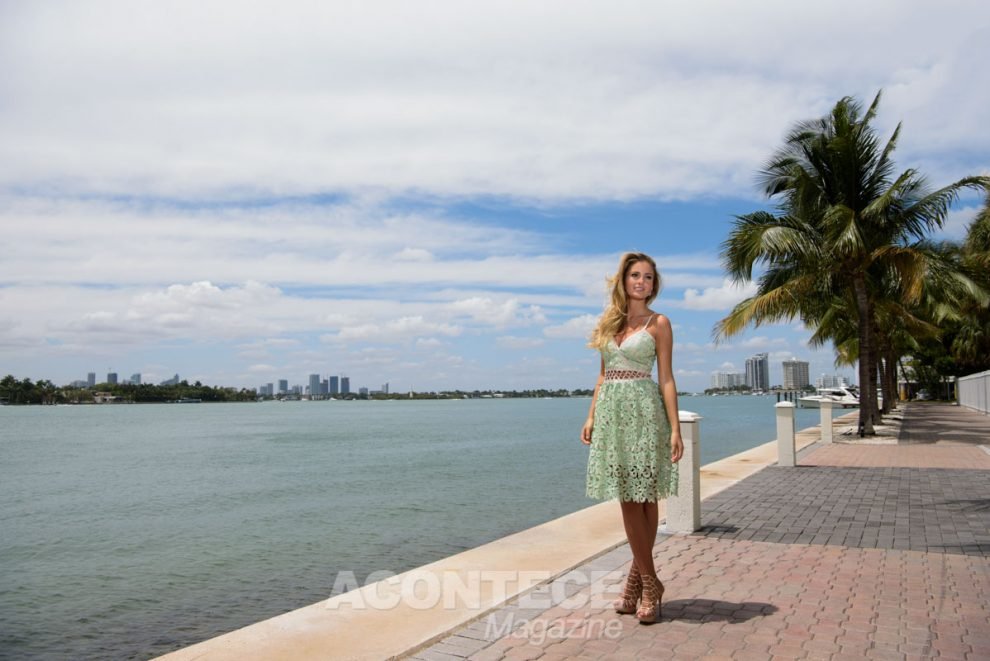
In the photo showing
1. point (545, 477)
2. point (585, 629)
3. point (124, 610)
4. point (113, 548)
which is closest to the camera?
point (585, 629)

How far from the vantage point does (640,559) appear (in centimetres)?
473

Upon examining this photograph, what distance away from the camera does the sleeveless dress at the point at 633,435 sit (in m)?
4.59

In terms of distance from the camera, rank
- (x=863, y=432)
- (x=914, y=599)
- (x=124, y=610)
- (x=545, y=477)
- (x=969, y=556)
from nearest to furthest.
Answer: (x=914, y=599) < (x=969, y=556) < (x=124, y=610) < (x=545, y=477) < (x=863, y=432)

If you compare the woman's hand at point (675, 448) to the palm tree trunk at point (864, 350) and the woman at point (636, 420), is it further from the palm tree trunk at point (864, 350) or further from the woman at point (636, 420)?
the palm tree trunk at point (864, 350)

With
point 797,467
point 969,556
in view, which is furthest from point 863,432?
point 969,556

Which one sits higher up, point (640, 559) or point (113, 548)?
point (640, 559)

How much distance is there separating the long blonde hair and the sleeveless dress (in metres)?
0.13

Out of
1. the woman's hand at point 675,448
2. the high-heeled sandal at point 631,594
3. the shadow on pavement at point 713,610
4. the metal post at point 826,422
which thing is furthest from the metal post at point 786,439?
the woman's hand at point 675,448

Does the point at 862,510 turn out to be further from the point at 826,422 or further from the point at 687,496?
the point at 826,422

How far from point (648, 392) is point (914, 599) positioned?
8.03 feet

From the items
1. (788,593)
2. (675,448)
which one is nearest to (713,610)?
(788,593)

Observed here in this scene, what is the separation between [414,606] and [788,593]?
2.61 m

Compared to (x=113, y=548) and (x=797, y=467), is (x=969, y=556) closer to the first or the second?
(x=797, y=467)

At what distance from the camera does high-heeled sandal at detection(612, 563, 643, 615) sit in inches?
190
